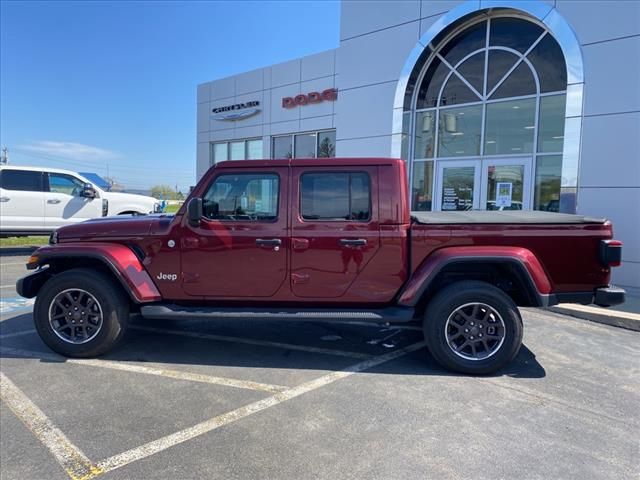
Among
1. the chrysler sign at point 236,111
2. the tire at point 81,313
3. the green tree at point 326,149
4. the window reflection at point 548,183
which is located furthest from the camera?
the chrysler sign at point 236,111

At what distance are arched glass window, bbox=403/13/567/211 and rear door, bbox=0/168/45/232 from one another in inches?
360

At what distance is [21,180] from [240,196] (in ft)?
30.5

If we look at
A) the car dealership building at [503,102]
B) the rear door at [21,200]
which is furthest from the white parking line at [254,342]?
the rear door at [21,200]

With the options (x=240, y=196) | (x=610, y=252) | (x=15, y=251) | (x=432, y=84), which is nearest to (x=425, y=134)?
(x=432, y=84)

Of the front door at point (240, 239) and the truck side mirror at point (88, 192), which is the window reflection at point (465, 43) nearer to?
the front door at point (240, 239)

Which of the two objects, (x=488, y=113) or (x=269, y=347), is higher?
(x=488, y=113)

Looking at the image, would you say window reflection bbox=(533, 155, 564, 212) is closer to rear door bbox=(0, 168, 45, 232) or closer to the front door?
the front door

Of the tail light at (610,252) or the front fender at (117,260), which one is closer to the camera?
the tail light at (610,252)

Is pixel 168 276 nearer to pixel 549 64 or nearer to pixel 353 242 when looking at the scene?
pixel 353 242

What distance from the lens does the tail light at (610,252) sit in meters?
3.91

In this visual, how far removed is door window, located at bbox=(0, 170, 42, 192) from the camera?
1073 cm

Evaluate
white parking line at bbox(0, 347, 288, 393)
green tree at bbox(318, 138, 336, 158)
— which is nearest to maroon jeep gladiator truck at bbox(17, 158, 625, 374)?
white parking line at bbox(0, 347, 288, 393)

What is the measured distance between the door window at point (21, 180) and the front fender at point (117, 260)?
7951 mm

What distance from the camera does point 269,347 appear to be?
4754 millimetres
